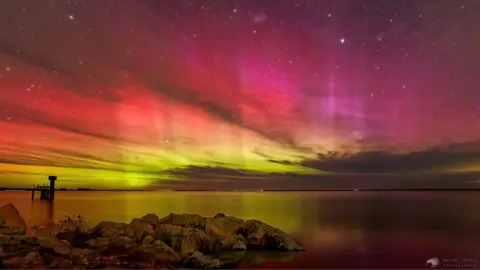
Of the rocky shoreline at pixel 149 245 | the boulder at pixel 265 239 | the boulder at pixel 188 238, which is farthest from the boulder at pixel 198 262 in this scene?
the boulder at pixel 265 239

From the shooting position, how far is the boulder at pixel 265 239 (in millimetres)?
7555

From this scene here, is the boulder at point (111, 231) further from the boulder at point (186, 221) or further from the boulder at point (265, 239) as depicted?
the boulder at point (265, 239)

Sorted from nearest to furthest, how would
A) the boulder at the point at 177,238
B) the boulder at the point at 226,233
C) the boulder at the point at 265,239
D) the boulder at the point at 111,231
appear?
the boulder at the point at 177,238 → the boulder at the point at 111,231 → the boulder at the point at 226,233 → the boulder at the point at 265,239

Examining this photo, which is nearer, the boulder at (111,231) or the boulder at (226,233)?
the boulder at (111,231)

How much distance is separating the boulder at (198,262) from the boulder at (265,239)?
1.83 meters

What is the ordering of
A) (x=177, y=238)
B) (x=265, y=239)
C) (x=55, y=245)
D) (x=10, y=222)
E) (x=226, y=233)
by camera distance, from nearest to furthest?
(x=55, y=245) < (x=177, y=238) < (x=226, y=233) < (x=265, y=239) < (x=10, y=222)

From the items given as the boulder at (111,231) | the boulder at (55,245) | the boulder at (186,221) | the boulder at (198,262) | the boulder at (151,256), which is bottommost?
the boulder at (198,262)

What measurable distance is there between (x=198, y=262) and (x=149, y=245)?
811mm

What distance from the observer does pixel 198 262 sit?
5707 mm

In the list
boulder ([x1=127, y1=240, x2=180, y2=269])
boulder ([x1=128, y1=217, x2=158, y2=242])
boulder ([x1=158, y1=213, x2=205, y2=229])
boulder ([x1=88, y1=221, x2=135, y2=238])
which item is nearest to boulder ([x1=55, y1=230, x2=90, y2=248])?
boulder ([x1=88, y1=221, x2=135, y2=238])

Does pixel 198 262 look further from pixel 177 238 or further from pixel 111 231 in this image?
pixel 111 231

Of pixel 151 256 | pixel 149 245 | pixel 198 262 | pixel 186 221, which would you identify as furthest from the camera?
pixel 186 221

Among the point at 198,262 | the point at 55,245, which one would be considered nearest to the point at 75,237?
the point at 55,245

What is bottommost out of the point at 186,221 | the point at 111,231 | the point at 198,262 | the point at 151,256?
the point at 198,262
